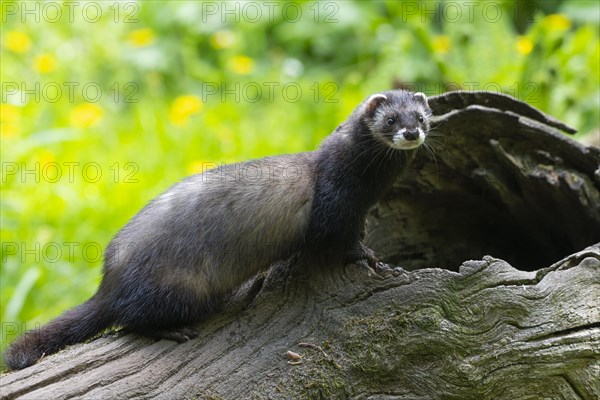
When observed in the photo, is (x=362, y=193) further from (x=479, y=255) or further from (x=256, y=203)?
(x=479, y=255)

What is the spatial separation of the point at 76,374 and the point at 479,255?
2623 millimetres

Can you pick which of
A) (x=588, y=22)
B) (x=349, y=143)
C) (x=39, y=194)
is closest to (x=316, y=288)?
(x=349, y=143)

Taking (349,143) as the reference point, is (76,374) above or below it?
below

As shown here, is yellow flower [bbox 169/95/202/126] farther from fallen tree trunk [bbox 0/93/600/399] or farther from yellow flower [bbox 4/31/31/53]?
fallen tree trunk [bbox 0/93/600/399]

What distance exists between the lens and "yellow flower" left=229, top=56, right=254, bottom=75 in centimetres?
785

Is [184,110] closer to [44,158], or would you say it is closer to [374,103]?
[44,158]

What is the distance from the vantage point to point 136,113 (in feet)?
25.5

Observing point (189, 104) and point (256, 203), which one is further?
point (189, 104)

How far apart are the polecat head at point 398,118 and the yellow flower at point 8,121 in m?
3.78

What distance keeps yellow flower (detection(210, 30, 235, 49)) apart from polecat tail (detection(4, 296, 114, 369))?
526cm

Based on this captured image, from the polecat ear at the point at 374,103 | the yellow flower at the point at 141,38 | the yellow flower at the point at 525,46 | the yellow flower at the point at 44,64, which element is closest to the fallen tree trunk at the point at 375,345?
the polecat ear at the point at 374,103

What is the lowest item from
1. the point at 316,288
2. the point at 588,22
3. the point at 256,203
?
the point at 316,288

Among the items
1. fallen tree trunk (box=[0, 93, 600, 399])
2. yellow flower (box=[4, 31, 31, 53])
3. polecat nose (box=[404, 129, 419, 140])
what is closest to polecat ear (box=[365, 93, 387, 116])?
polecat nose (box=[404, 129, 419, 140])

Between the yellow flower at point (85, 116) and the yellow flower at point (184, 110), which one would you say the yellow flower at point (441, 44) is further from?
the yellow flower at point (85, 116)
